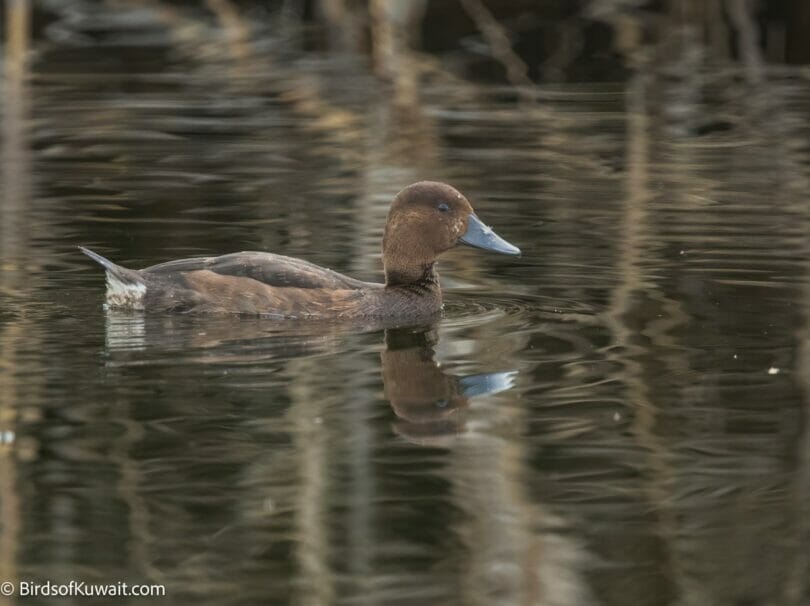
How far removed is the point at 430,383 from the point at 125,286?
164 cm

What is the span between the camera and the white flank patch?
305 inches

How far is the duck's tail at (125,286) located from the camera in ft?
25.4

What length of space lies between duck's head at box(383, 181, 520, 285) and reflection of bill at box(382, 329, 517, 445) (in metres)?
0.72

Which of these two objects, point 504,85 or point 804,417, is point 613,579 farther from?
point 504,85

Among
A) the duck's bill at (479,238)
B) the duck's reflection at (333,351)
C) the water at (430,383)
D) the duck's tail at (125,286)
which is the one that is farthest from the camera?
the duck's bill at (479,238)

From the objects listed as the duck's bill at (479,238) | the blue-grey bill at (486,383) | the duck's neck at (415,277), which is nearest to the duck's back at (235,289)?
the duck's neck at (415,277)

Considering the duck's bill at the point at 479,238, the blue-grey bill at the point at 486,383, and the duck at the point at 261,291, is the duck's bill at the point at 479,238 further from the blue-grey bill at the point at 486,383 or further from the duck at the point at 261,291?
the blue-grey bill at the point at 486,383

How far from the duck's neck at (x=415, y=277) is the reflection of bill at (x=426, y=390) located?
60 cm

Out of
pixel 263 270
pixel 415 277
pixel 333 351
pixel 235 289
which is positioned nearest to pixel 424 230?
pixel 415 277

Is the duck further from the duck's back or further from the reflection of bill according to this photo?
the reflection of bill

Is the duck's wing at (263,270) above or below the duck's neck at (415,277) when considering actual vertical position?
above

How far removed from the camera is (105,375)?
263 inches

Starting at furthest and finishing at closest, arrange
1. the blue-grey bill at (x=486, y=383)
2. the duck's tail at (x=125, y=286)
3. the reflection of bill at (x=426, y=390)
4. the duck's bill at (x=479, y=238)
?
the duck's bill at (x=479, y=238)
the duck's tail at (x=125, y=286)
the blue-grey bill at (x=486, y=383)
the reflection of bill at (x=426, y=390)

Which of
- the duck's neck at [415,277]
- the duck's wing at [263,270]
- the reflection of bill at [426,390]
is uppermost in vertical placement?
the duck's wing at [263,270]
